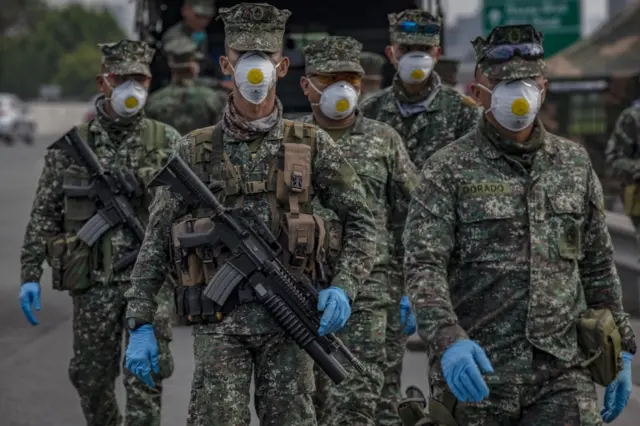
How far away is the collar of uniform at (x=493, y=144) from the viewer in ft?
18.3

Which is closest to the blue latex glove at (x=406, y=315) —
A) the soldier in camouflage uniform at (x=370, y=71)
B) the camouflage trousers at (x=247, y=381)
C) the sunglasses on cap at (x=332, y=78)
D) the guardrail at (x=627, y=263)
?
the sunglasses on cap at (x=332, y=78)

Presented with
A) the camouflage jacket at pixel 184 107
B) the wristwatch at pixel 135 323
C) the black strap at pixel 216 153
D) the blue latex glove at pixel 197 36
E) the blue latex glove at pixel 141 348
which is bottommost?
the blue latex glove at pixel 141 348

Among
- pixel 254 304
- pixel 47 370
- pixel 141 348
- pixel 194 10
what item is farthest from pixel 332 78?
pixel 194 10

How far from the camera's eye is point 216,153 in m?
6.03

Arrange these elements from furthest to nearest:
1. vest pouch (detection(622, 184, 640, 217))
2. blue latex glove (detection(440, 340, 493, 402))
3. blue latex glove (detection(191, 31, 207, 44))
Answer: blue latex glove (detection(191, 31, 207, 44)), vest pouch (detection(622, 184, 640, 217)), blue latex glove (detection(440, 340, 493, 402))

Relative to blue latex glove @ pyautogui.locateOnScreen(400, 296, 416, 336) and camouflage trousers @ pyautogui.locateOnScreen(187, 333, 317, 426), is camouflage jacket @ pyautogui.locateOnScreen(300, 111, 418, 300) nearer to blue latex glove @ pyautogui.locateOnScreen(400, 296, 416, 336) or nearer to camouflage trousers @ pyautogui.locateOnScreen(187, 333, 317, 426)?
blue latex glove @ pyautogui.locateOnScreen(400, 296, 416, 336)

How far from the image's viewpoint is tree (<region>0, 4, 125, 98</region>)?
103 metres

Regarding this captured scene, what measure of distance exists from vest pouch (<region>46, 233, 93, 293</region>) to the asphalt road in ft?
4.05

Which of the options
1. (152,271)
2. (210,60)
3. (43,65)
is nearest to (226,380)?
(152,271)

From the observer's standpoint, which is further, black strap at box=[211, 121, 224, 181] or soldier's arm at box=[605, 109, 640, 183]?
soldier's arm at box=[605, 109, 640, 183]

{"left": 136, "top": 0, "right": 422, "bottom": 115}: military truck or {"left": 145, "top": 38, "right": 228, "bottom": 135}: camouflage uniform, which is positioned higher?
{"left": 136, "top": 0, "right": 422, "bottom": 115}: military truck

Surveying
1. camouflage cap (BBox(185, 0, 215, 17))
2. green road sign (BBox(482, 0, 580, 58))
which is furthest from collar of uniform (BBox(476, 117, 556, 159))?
green road sign (BBox(482, 0, 580, 58))

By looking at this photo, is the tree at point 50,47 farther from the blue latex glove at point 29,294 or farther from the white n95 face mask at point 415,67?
the blue latex glove at point 29,294

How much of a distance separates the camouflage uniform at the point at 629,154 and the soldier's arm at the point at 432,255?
278 inches
